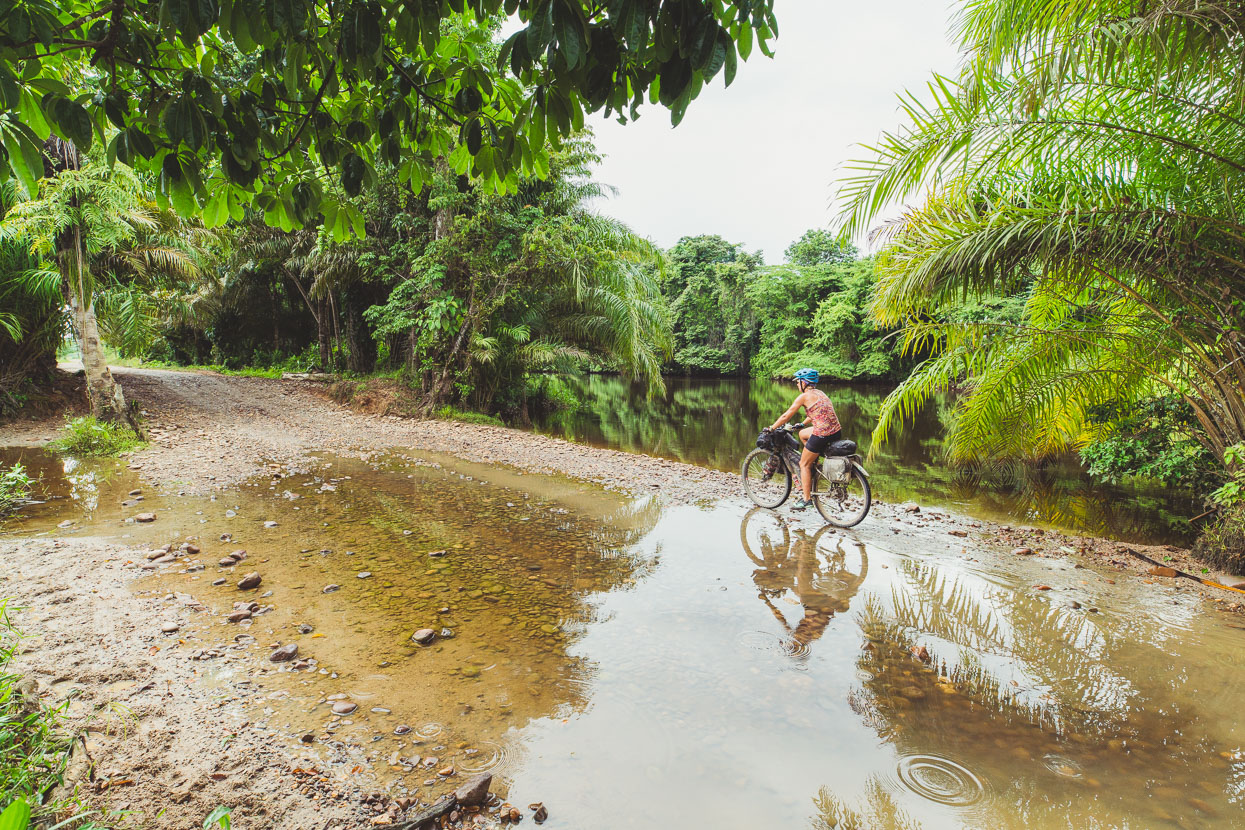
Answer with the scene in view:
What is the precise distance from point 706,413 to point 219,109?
2079 centimetres

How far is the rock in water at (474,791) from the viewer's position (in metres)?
A: 2.36

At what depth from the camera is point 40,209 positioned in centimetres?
824

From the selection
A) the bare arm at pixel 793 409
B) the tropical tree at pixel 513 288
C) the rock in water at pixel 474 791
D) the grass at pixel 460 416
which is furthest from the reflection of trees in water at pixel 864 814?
the grass at pixel 460 416

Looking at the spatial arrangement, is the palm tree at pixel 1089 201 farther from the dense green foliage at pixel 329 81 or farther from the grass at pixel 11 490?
the grass at pixel 11 490

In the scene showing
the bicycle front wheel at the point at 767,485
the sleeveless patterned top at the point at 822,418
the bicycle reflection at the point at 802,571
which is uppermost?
the sleeveless patterned top at the point at 822,418

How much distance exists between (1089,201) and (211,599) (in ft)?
25.8

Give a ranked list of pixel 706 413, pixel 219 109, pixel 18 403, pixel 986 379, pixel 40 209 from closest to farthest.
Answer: pixel 219 109 → pixel 986 379 → pixel 40 209 → pixel 18 403 → pixel 706 413

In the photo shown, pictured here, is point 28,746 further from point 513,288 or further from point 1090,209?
point 513,288

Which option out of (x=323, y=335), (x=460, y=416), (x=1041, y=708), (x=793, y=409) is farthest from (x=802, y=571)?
(x=323, y=335)

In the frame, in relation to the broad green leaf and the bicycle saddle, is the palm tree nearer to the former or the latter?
the bicycle saddle

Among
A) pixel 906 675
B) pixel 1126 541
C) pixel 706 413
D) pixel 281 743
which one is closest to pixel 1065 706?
pixel 906 675

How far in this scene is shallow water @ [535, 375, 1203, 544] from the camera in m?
8.36

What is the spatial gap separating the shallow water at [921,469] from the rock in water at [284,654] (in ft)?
27.1

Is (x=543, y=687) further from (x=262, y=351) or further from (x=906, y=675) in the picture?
→ (x=262, y=351)
